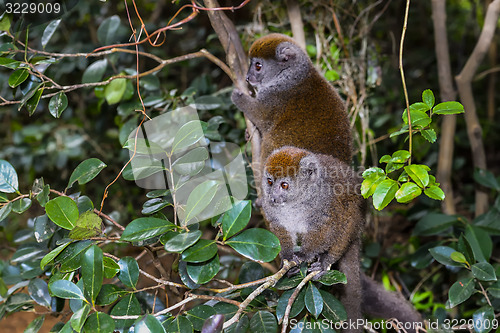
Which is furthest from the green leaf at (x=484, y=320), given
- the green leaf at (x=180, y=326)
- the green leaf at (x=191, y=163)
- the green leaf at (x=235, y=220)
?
the green leaf at (x=191, y=163)

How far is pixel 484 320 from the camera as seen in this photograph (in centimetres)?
260

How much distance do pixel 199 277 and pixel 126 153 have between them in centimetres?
252

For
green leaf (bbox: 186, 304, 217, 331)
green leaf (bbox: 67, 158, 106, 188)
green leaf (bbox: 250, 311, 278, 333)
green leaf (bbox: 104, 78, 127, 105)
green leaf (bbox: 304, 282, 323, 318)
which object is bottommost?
green leaf (bbox: 250, 311, 278, 333)

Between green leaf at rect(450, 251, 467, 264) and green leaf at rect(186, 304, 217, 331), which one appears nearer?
green leaf at rect(186, 304, 217, 331)

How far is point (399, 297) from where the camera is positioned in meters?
3.14

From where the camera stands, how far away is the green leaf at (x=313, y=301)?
208 centimetres

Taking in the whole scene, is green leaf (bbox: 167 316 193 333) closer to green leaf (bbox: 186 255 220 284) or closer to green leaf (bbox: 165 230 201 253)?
green leaf (bbox: 186 255 220 284)

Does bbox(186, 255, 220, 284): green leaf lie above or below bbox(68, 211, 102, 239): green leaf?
below

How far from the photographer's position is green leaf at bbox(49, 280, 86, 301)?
184 centimetres

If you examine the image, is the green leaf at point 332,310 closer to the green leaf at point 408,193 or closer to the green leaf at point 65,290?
the green leaf at point 408,193

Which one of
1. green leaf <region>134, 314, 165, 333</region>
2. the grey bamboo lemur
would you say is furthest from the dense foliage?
the grey bamboo lemur

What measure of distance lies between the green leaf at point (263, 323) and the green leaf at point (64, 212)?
97 cm

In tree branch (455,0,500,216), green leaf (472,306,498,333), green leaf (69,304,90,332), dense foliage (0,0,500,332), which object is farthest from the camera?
tree branch (455,0,500,216)

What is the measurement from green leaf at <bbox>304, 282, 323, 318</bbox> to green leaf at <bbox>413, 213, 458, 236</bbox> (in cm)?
194
